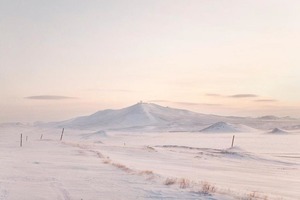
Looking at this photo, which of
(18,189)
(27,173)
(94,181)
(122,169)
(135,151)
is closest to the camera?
(18,189)

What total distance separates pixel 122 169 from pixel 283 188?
697 cm

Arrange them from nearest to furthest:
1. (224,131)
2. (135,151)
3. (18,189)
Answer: (18,189) → (135,151) → (224,131)

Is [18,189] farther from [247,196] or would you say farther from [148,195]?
[247,196]

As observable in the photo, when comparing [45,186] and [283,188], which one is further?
[283,188]

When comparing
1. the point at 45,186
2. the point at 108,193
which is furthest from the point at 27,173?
the point at 108,193

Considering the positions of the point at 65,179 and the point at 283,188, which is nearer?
the point at 65,179

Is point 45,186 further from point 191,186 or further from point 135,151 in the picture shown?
point 135,151

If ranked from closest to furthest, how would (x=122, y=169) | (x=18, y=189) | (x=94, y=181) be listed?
1. (x=18, y=189)
2. (x=94, y=181)
3. (x=122, y=169)

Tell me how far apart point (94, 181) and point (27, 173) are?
4068mm

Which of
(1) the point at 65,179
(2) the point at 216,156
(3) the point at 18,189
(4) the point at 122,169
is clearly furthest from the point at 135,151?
(3) the point at 18,189

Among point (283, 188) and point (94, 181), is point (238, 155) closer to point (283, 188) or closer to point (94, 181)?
point (283, 188)

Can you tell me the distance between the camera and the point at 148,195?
13094 mm

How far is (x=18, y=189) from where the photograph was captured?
14.2m

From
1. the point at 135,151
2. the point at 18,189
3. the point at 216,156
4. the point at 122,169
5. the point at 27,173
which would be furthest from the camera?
the point at 135,151
